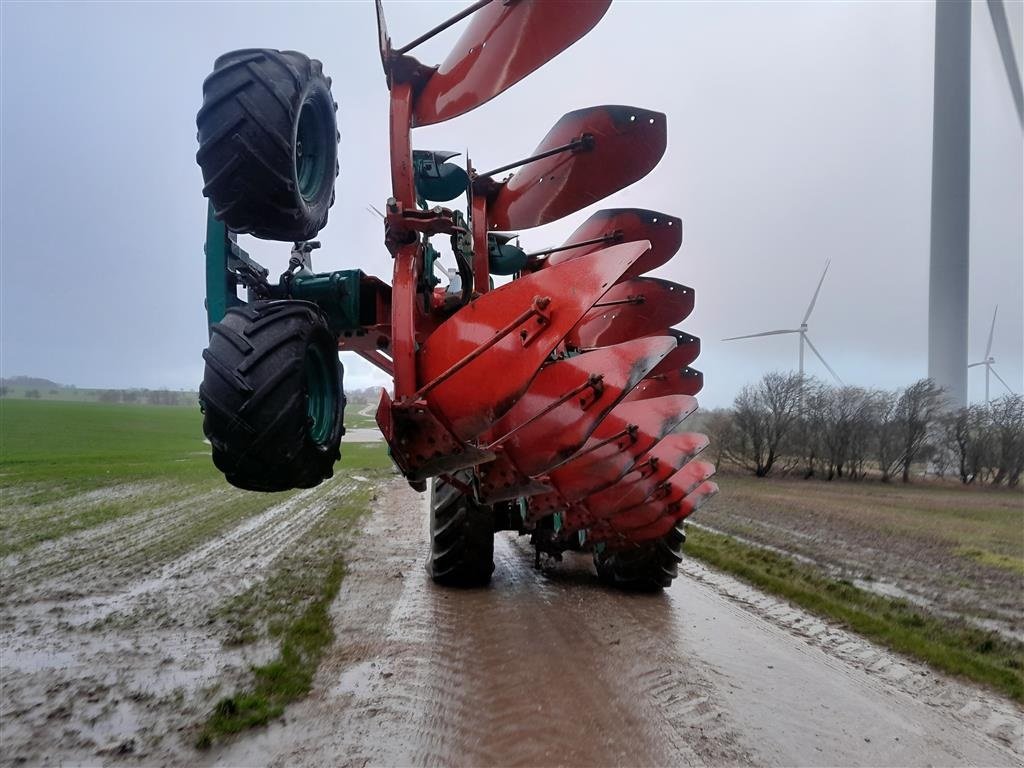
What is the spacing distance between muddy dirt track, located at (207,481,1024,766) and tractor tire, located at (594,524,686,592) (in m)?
0.28

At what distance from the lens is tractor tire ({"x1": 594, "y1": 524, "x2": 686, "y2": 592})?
19.4 ft

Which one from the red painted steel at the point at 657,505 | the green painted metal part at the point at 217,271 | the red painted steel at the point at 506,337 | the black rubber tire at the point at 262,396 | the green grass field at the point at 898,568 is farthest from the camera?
the red painted steel at the point at 657,505

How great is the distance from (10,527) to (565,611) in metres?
7.26

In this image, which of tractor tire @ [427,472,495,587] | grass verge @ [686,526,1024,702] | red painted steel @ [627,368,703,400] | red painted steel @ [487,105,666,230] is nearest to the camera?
red painted steel @ [487,105,666,230]

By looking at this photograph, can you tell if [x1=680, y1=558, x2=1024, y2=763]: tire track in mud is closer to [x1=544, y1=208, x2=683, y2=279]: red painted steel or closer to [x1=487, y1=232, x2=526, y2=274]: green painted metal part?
[x1=544, y1=208, x2=683, y2=279]: red painted steel

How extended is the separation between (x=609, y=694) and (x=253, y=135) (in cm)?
329

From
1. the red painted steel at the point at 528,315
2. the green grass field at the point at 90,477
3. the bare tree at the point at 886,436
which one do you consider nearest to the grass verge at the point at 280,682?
the red painted steel at the point at 528,315

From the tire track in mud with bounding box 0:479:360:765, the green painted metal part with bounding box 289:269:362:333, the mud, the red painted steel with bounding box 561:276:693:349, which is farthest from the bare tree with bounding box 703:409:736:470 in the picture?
the green painted metal part with bounding box 289:269:362:333

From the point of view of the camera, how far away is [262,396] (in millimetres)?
2506

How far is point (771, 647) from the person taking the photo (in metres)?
4.64

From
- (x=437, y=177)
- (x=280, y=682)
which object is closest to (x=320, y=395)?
(x=280, y=682)

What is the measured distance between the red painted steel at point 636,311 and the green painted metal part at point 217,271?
279cm

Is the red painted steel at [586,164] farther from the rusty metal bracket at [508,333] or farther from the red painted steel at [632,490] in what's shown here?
the red painted steel at [632,490]

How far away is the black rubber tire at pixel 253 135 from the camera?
2611 millimetres
